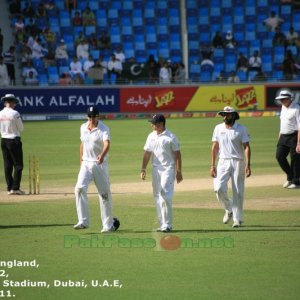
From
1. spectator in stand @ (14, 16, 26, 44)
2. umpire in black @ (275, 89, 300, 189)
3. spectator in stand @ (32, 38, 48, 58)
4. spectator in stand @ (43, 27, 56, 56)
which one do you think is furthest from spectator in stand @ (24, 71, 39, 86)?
umpire in black @ (275, 89, 300, 189)

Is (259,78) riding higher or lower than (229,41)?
lower

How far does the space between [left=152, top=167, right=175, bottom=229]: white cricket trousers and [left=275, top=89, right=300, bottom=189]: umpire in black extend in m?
5.61

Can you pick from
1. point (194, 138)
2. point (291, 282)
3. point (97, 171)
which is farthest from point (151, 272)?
point (194, 138)

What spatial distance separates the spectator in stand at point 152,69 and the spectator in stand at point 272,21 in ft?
23.0

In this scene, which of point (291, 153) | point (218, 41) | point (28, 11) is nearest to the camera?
point (291, 153)

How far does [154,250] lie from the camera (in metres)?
12.4

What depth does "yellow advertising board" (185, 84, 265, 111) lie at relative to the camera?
36.8 m

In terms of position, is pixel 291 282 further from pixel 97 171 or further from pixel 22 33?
pixel 22 33

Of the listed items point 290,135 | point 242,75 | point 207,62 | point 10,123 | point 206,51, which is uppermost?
point 206,51

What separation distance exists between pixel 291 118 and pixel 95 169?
254 inches

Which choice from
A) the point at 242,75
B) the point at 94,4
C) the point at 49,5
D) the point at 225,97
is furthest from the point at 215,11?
the point at 49,5

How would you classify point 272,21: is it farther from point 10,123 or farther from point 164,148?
point 164,148

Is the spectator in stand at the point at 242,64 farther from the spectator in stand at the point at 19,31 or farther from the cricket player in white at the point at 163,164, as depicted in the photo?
the cricket player in white at the point at 163,164

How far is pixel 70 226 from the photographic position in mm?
14398
